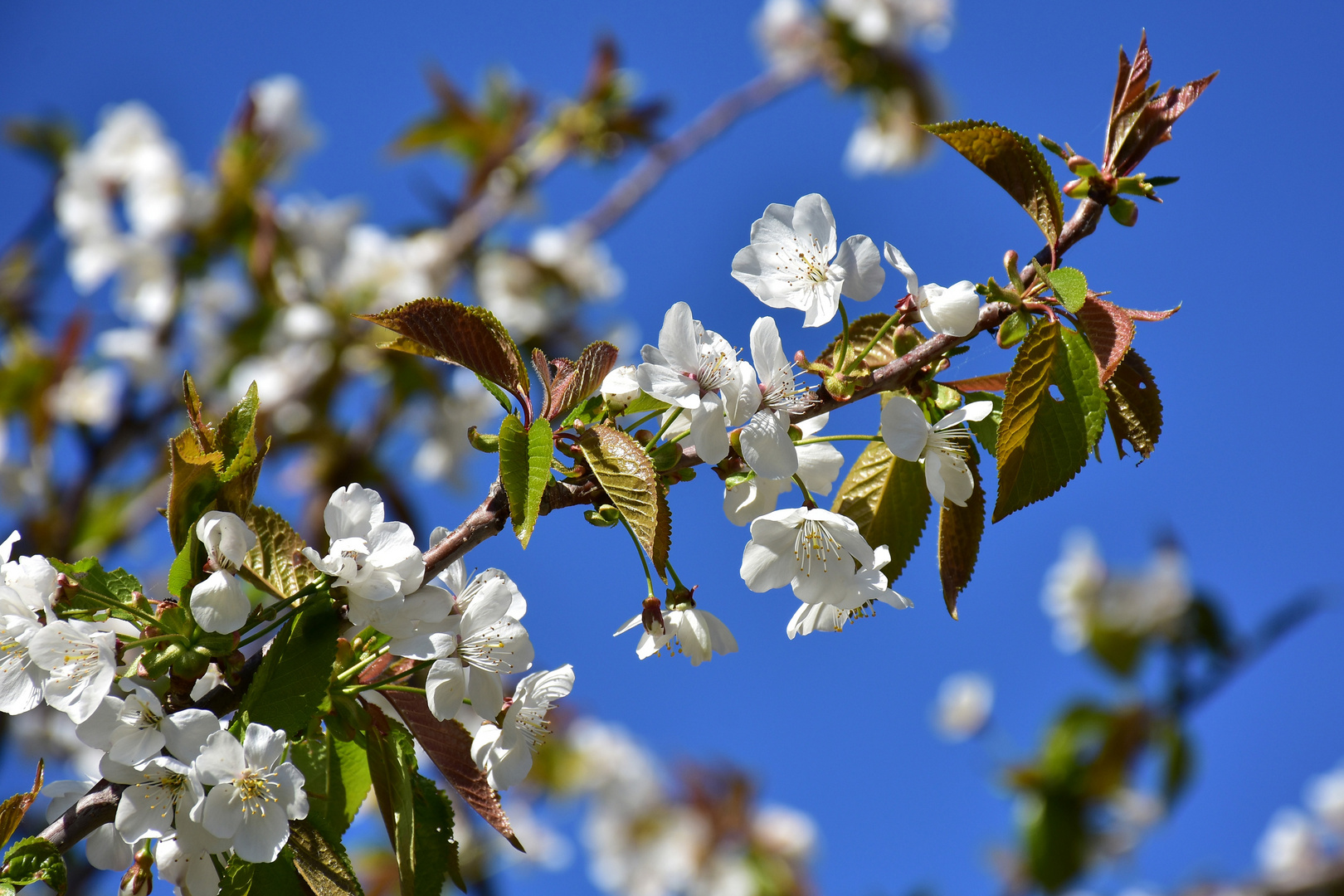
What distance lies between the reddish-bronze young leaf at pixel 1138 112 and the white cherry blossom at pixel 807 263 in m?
0.32

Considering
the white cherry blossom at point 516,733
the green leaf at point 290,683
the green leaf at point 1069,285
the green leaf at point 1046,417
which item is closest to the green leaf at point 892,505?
the green leaf at point 1046,417

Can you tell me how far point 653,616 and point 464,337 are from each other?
1.36 ft

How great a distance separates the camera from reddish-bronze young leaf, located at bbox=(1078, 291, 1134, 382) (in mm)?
1038

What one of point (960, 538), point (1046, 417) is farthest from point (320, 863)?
point (1046, 417)

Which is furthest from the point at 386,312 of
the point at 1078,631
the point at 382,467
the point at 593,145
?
the point at 1078,631

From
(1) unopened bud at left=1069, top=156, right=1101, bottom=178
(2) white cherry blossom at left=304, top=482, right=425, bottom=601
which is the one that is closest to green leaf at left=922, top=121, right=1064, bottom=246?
(1) unopened bud at left=1069, top=156, right=1101, bottom=178

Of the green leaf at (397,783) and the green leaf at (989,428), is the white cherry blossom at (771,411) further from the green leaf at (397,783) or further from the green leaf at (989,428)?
the green leaf at (397,783)

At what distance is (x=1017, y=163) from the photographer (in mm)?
1164

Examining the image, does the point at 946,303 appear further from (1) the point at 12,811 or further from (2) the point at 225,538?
(1) the point at 12,811

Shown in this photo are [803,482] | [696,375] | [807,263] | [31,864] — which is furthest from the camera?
[803,482]

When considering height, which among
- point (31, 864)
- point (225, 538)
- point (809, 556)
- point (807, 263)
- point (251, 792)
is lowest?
point (31, 864)

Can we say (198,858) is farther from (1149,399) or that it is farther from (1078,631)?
(1078,631)

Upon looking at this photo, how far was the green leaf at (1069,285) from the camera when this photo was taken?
3.38 ft

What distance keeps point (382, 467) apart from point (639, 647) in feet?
10.9
